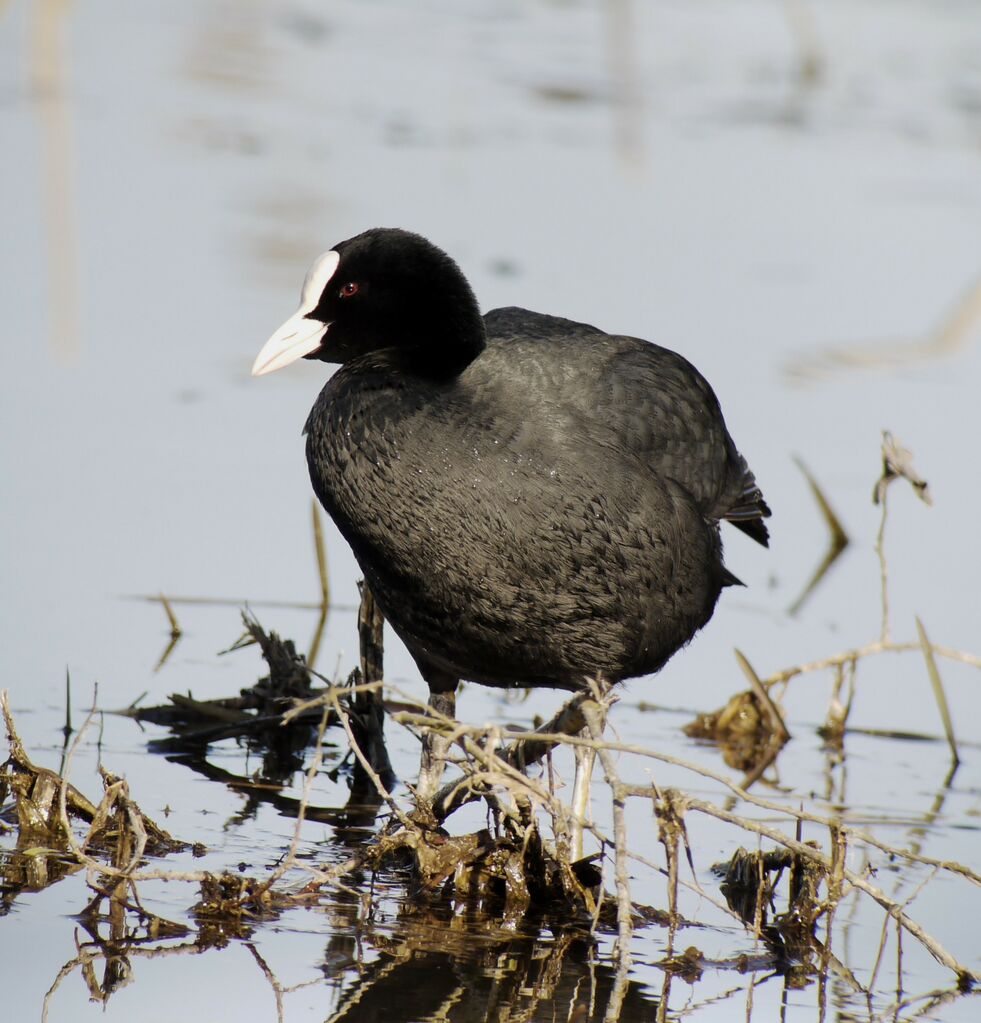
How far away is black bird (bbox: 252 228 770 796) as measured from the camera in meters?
3.70

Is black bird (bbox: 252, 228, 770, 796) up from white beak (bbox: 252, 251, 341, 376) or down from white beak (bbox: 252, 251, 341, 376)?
down

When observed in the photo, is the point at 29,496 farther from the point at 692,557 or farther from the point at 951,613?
the point at 951,613

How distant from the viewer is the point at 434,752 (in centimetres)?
396

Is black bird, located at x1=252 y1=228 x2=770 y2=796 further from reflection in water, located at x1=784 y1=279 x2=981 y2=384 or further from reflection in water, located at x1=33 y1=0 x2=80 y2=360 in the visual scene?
reflection in water, located at x1=784 y1=279 x2=981 y2=384

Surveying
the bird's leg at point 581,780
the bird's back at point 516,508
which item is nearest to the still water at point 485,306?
the bird's leg at point 581,780

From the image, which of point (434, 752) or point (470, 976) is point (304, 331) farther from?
point (470, 976)

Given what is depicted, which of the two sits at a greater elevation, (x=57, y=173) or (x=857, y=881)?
(x=57, y=173)

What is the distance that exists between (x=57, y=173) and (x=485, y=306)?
7.47ft

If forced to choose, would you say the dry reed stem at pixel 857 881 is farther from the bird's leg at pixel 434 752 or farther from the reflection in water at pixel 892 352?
the reflection in water at pixel 892 352

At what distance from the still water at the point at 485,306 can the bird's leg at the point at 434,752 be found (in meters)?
0.22

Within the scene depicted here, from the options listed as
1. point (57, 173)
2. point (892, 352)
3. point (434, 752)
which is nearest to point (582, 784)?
point (434, 752)

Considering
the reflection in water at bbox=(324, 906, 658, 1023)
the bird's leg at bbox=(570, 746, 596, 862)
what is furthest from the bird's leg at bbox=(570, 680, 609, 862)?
the reflection in water at bbox=(324, 906, 658, 1023)

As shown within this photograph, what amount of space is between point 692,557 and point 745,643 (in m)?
1.20

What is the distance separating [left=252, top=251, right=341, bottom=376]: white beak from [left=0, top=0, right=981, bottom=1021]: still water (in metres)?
0.91
